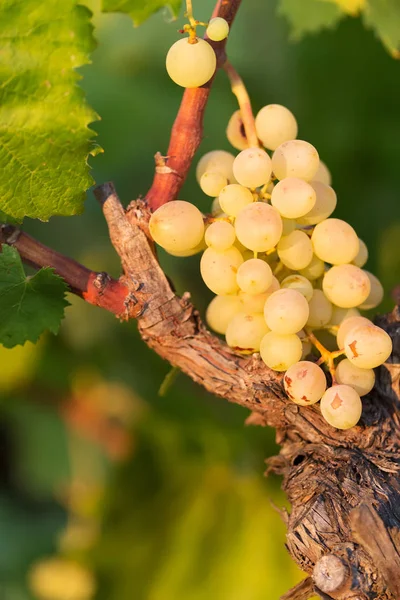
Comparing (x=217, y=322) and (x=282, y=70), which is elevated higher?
(x=217, y=322)

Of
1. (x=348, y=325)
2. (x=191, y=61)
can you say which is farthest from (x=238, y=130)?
(x=348, y=325)

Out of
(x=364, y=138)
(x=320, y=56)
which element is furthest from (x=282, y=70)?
(x=364, y=138)

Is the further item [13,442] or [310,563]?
[13,442]

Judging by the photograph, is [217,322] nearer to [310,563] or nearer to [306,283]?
[306,283]

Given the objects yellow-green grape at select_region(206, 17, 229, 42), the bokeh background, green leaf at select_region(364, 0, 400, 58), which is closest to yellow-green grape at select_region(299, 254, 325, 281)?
yellow-green grape at select_region(206, 17, 229, 42)

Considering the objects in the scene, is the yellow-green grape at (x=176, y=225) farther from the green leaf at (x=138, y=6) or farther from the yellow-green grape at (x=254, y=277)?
the green leaf at (x=138, y=6)

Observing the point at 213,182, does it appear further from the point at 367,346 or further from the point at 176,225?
the point at 367,346

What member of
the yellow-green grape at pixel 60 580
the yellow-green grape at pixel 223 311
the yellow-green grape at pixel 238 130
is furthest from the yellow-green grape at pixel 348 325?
the yellow-green grape at pixel 60 580
